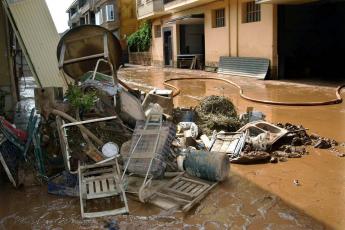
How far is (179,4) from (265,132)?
19015 mm

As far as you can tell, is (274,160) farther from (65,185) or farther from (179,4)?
(179,4)

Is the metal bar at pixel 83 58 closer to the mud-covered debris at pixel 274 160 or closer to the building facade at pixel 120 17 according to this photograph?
the mud-covered debris at pixel 274 160

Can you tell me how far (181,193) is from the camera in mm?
4754

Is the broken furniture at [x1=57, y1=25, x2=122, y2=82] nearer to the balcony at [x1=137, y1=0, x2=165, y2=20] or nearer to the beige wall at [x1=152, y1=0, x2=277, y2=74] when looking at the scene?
the beige wall at [x1=152, y1=0, x2=277, y2=74]

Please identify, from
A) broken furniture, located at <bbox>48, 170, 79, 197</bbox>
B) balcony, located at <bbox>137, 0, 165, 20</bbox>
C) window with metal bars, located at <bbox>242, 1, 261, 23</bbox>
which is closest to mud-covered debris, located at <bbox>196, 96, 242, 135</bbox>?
broken furniture, located at <bbox>48, 170, 79, 197</bbox>

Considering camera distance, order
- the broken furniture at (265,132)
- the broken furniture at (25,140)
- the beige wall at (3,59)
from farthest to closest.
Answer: the beige wall at (3,59) < the broken furniture at (265,132) < the broken furniture at (25,140)

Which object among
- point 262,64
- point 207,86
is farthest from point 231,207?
point 262,64

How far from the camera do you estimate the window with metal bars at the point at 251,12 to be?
59.2 feet

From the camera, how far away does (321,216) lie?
418cm

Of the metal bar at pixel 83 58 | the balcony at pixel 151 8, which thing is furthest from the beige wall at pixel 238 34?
the metal bar at pixel 83 58

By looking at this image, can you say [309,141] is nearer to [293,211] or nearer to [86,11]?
[293,211]

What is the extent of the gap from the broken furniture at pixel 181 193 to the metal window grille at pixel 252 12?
46.8 feet

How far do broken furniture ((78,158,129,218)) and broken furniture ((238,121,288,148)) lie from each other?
2.50m

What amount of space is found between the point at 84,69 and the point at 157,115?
266 cm
